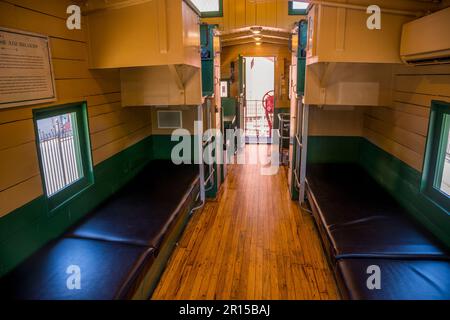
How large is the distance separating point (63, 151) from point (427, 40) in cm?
281

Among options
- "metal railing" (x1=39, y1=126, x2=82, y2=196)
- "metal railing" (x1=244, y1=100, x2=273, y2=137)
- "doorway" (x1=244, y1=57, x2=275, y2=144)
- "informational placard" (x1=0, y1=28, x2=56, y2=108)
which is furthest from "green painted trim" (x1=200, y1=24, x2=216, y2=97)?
"doorway" (x1=244, y1=57, x2=275, y2=144)

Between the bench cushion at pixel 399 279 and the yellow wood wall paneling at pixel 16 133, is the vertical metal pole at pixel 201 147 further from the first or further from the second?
the bench cushion at pixel 399 279

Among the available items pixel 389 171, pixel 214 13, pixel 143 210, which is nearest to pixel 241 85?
pixel 214 13

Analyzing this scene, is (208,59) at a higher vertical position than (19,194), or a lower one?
higher

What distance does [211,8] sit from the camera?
5.17m

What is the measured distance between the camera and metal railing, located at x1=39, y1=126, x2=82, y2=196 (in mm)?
2260

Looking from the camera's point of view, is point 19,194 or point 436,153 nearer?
point 19,194

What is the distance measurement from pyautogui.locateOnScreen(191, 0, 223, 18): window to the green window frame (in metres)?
3.78

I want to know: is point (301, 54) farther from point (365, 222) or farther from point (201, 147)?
point (365, 222)

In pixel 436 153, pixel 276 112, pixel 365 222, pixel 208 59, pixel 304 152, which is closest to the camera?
pixel 436 153

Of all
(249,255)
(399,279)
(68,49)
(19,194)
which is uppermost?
(68,49)

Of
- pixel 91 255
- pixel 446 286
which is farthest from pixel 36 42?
pixel 446 286

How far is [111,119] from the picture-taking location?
3180 mm

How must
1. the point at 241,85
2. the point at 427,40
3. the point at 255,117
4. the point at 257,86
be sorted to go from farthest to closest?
1. the point at 257,86
2. the point at 255,117
3. the point at 241,85
4. the point at 427,40
